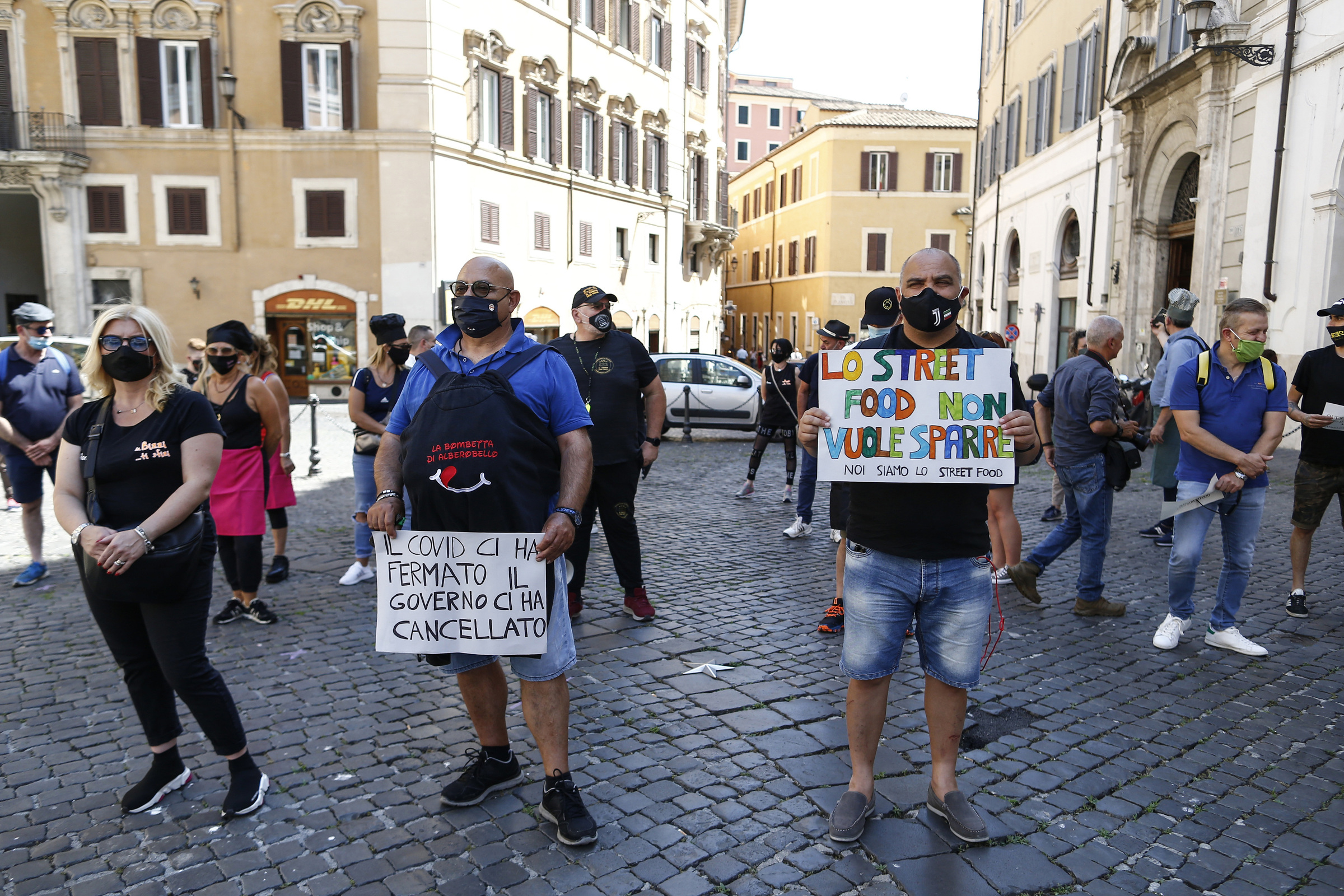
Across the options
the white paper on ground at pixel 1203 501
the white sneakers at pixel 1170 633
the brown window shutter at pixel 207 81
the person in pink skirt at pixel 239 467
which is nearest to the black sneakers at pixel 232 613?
the person in pink skirt at pixel 239 467

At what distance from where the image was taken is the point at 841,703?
4.54m

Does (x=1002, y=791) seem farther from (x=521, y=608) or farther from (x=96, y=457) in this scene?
(x=96, y=457)

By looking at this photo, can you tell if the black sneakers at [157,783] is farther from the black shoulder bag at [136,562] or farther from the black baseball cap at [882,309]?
the black baseball cap at [882,309]

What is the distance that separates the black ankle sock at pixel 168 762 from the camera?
3.61 meters

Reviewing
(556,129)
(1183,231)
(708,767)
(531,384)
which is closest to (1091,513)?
(708,767)

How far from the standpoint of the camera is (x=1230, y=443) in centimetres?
514

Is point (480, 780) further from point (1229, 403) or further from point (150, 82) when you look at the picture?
point (150, 82)

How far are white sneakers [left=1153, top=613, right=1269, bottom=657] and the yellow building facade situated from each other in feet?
127

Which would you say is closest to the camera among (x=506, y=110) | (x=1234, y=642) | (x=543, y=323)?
(x=1234, y=642)

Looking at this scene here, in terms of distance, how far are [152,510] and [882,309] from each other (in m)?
2.89

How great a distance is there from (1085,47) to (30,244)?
2742cm

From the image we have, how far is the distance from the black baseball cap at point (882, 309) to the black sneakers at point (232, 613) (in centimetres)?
407

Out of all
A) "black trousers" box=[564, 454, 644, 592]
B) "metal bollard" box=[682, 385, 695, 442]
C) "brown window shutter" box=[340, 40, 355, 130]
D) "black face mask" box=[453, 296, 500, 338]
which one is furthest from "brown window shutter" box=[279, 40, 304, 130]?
"black face mask" box=[453, 296, 500, 338]

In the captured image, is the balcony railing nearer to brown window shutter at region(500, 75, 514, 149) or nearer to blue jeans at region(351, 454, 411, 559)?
brown window shutter at region(500, 75, 514, 149)
